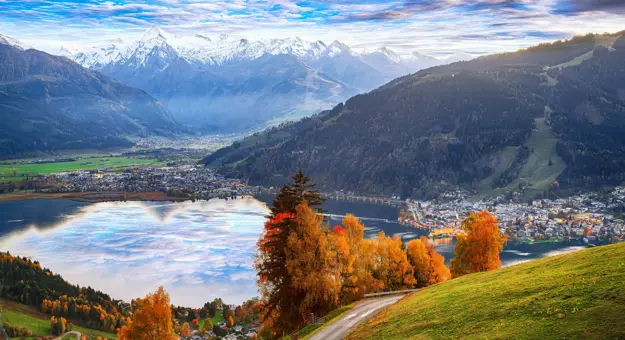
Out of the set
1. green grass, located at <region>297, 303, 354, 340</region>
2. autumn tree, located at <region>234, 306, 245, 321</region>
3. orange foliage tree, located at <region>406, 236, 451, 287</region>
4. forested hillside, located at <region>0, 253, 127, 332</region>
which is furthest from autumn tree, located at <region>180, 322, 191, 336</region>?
green grass, located at <region>297, 303, 354, 340</region>

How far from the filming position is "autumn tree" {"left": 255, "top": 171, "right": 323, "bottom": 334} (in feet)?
140

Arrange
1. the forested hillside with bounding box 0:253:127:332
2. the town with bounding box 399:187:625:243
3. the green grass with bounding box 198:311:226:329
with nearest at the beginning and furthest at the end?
the green grass with bounding box 198:311:226:329 → the forested hillside with bounding box 0:253:127:332 → the town with bounding box 399:187:625:243

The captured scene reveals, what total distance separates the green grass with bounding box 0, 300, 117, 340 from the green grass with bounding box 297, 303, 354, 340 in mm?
54647

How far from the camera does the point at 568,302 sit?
24.4 m

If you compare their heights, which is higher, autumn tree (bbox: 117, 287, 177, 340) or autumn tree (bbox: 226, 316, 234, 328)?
autumn tree (bbox: 117, 287, 177, 340)

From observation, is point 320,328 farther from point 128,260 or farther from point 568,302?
point 128,260

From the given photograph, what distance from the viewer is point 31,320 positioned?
92188mm

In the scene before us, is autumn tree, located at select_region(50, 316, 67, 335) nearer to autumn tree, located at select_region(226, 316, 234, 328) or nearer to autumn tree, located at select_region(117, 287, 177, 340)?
autumn tree, located at select_region(226, 316, 234, 328)

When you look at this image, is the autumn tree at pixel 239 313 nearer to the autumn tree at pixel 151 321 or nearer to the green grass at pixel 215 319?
the green grass at pixel 215 319

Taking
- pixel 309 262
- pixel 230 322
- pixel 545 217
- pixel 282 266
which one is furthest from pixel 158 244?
pixel 545 217

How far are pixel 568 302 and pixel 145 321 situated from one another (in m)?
37.4

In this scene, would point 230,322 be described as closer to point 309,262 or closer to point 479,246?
point 479,246

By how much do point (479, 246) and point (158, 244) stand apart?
8909 cm

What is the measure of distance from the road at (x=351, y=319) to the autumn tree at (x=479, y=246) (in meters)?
22.2
